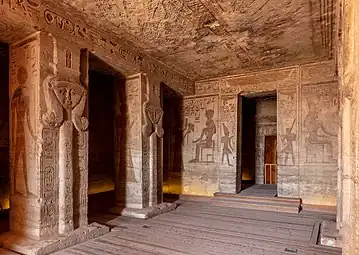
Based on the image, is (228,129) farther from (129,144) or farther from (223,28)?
(223,28)

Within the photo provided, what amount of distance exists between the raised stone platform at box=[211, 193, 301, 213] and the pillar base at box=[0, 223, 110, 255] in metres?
4.15

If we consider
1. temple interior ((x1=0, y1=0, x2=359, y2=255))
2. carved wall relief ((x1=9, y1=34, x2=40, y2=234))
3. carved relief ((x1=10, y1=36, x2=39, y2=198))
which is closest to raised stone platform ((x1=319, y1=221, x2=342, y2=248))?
temple interior ((x1=0, y1=0, x2=359, y2=255))

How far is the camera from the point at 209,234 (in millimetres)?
5164

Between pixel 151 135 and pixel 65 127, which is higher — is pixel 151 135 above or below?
below

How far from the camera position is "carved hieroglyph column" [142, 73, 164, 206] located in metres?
6.71

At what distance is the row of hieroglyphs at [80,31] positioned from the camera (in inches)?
164

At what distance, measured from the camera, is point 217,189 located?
28.5ft

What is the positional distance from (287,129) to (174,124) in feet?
12.2

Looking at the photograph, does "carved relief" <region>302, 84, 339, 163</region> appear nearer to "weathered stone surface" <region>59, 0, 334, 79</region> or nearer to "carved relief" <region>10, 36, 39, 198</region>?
"weathered stone surface" <region>59, 0, 334, 79</region>

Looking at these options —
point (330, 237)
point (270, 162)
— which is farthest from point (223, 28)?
point (270, 162)

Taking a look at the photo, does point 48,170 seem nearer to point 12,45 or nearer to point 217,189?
point 12,45

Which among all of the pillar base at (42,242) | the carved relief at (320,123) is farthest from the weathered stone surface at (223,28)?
the pillar base at (42,242)

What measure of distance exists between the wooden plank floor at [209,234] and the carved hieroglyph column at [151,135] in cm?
74

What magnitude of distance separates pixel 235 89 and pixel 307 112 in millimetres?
2142
